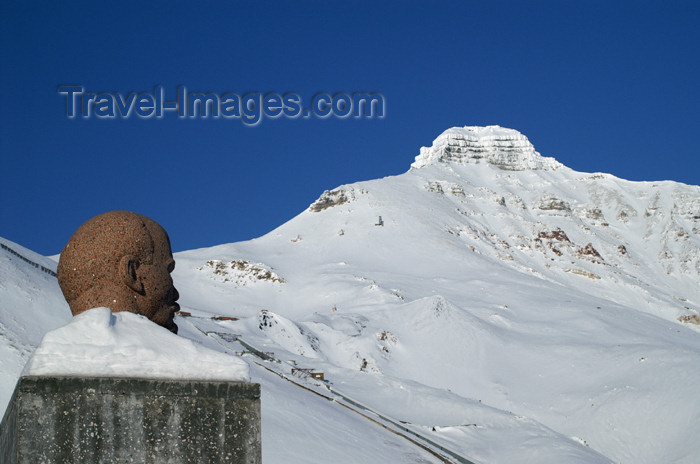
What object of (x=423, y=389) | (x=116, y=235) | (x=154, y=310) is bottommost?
(x=423, y=389)

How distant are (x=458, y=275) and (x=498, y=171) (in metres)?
44.2

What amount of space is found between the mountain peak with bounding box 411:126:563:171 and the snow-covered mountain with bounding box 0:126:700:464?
7693mm

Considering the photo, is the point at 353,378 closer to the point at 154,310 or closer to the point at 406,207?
the point at 154,310

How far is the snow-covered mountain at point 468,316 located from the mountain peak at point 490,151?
25.2 feet

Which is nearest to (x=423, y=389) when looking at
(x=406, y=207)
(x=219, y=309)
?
(x=219, y=309)

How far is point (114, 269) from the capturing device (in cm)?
495

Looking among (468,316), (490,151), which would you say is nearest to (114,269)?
(468,316)

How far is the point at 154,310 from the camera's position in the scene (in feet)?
16.8

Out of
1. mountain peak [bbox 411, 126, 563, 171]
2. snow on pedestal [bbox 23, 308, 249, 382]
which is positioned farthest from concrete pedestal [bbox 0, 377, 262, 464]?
mountain peak [bbox 411, 126, 563, 171]

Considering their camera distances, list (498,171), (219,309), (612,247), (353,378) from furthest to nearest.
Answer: (498,171) < (612,247) < (219,309) < (353,378)

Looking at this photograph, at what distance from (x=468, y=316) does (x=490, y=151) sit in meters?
65.1

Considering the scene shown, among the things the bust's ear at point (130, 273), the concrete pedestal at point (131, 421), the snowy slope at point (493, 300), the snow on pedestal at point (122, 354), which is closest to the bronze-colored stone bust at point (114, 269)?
the bust's ear at point (130, 273)

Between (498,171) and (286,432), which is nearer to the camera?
(286,432)

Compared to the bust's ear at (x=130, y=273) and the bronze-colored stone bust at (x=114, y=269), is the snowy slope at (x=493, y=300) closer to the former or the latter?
the bronze-colored stone bust at (x=114, y=269)
